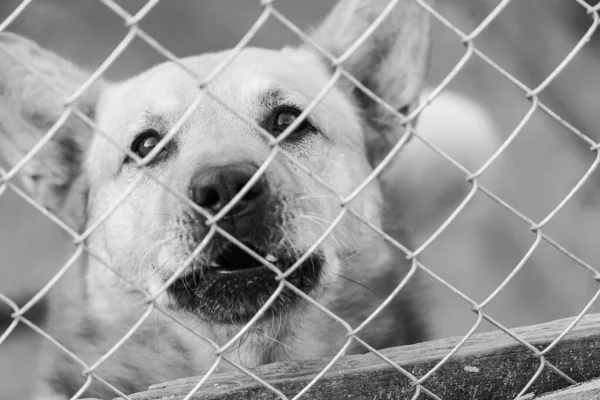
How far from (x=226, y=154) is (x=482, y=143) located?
2.90 metres

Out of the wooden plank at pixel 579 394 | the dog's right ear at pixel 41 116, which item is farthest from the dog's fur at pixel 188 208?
the wooden plank at pixel 579 394

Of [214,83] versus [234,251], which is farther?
[214,83]

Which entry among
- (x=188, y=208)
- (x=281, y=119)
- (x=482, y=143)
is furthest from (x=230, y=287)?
(x=482, y=143)

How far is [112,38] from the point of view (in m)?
4.66

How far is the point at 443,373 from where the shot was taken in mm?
1831

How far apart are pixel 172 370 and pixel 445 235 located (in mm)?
2409

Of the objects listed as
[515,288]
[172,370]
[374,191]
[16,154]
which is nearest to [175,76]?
[16,154]

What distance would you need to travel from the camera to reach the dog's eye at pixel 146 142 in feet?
8.38

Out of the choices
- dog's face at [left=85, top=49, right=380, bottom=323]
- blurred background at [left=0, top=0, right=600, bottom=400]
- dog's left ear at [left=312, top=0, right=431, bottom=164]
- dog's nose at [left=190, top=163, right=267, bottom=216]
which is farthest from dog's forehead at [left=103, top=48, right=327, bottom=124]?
blurred background at [left=0, top=0, right=600, bottom=400]

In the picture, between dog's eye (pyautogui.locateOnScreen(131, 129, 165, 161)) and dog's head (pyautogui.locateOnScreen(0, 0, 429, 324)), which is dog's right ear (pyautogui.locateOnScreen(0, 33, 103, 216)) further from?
dog's eye (pyautogui.locateOnScreen(131, 129, 165, 161))

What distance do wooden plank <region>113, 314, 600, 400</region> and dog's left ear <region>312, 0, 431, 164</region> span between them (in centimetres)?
124

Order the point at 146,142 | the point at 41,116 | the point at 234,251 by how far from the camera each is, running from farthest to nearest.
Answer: the point at 41,116
the point at 146,142
the point at 234,251

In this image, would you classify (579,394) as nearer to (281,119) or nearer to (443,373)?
(443,373)

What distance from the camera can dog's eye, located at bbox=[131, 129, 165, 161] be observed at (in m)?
2.55
